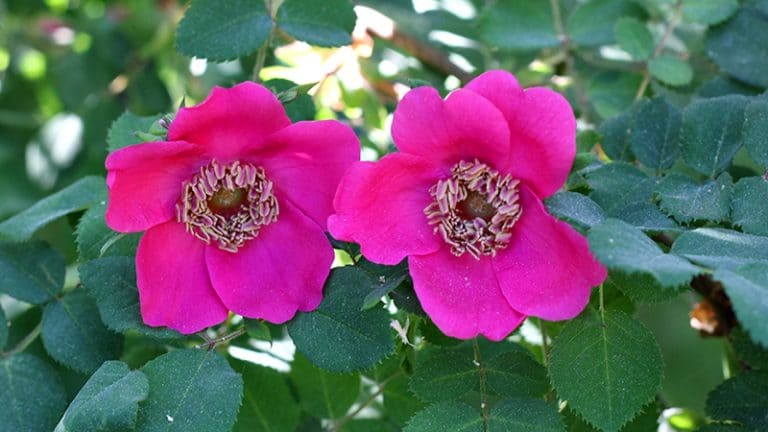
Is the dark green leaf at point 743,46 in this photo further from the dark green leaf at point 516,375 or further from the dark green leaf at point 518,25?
the dark green leaf at point 516,375

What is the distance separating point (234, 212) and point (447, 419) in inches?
12.1

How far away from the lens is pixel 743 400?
986mm

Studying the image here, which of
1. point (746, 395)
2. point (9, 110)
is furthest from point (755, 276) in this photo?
point (9, 110)

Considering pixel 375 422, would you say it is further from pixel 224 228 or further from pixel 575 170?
pixel 575 170

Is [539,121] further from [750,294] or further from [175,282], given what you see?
[175,282]

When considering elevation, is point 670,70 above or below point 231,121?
below

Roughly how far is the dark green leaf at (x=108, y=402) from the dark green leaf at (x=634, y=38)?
806mm

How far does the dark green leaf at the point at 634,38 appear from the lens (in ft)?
4.33

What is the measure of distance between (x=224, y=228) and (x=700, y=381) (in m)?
0.76

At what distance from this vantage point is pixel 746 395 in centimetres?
99

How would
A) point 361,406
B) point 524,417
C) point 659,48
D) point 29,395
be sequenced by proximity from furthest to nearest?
point 659,48, point 361,406, point 29,395, point 524,417

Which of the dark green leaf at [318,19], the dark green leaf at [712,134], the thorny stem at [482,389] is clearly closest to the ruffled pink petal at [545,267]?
the thorny stem at [482,389]

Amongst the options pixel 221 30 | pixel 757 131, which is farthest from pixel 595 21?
pixel 221 30

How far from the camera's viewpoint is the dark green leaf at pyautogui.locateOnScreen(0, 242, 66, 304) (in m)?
1.10
